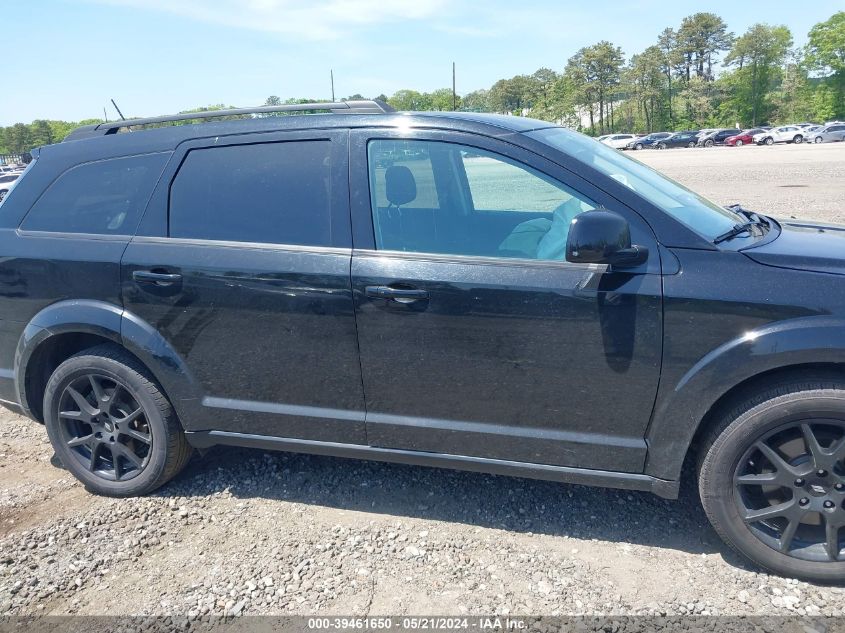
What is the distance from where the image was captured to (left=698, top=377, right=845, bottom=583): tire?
2.50 m

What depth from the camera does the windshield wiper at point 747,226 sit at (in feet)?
9.25

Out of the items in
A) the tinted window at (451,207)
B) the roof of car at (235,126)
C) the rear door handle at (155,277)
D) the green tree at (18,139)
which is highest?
the green tree at (18,139)

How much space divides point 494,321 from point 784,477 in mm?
1346

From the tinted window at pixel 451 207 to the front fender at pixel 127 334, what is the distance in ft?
4.30

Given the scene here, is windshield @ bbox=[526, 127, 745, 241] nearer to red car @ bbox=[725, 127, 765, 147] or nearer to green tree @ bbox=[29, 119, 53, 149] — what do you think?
red car @ bbox=[725, 127, 765, 147]

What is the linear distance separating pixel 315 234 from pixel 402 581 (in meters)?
1.66

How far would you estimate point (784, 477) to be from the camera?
259 cm

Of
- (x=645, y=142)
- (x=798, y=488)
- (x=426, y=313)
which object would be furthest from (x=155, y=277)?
(x=645, y=142)

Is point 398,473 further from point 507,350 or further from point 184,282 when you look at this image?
point 184,282

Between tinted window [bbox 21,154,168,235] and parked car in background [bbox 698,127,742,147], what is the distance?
2455 inches

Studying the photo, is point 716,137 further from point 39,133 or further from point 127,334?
point 39,133

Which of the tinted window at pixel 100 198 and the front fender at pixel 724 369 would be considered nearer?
the front fender at pixel 724 369

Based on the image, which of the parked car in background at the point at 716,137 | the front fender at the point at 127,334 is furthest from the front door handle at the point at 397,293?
the parked car in background at the point at 716,137

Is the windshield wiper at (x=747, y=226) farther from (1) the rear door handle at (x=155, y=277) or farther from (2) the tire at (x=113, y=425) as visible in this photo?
(2) the tire at (x=113, y=425)
